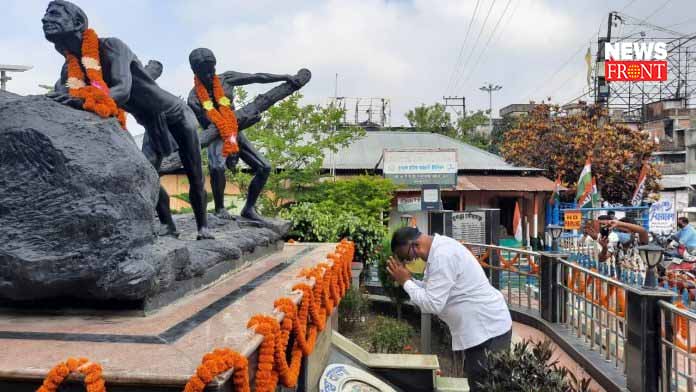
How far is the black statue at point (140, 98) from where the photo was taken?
3.25 m

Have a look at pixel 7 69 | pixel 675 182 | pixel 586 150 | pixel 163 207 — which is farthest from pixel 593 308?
pixel 675 182

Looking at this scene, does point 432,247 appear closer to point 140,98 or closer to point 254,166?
point 140,98

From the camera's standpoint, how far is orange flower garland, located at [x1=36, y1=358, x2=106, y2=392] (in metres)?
1.81

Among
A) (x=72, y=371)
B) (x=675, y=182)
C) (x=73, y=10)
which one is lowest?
(x=72, y=371)

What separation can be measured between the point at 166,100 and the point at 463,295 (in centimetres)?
275

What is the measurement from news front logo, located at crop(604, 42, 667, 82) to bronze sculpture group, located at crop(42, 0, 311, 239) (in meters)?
20.0

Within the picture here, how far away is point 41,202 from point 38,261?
1.10 ft

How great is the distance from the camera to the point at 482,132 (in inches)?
1271

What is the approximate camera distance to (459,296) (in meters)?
3.69

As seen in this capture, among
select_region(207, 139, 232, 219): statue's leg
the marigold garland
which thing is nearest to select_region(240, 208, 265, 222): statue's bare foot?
select_region(207, 139, 232, 219): statue's leg

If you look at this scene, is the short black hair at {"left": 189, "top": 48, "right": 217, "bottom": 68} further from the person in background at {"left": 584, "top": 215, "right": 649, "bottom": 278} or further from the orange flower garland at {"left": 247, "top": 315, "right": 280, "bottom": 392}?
the person in background at {"left": 584, "top": 215, "right": 649, "bottom": 278}

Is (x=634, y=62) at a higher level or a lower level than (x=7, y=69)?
higher

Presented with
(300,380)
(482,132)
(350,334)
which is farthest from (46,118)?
(482,132)

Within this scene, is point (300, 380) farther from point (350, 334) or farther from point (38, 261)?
point (350, 334)
